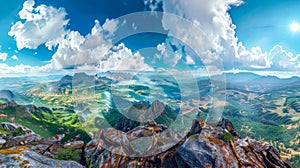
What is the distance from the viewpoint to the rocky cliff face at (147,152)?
32875 millimetres

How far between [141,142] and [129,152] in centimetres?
555

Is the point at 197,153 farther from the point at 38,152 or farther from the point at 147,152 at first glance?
the point at 38,152

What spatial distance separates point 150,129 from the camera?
62562 mm

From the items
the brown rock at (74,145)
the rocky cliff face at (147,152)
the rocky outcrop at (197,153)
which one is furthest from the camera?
the brown rock at (74,145)

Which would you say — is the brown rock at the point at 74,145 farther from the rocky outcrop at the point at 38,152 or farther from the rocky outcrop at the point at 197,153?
the rocky outcrop at the point at 197,153

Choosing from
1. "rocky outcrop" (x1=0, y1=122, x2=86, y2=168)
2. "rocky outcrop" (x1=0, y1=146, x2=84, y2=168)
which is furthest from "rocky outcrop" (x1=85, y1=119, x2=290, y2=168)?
"rocky outcrop" (x1=0, y1=146, x2=84, y2=168)

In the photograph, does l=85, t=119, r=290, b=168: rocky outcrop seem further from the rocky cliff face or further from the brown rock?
the brown rock

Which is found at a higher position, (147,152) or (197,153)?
(197,153)

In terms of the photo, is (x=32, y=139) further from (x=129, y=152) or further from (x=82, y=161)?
(x=129, y=152)

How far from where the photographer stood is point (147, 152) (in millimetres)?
50688

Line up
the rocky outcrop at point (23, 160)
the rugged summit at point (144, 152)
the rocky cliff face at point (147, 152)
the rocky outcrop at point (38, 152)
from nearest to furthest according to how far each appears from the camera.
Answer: the rocky outcrop at point (23, 160), the rocky outcrop at point (38, 152), the rocky cliff face at point (147, 152), the rugged summit at point (144, 152)

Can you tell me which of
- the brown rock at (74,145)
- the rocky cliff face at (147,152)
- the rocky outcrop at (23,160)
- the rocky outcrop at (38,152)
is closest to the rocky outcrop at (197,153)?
the rocky cliff face at (147,152)

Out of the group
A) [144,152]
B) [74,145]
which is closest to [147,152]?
[144,152]

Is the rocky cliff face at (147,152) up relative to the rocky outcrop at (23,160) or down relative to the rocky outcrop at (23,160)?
down
